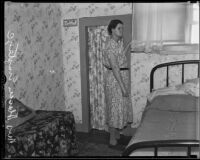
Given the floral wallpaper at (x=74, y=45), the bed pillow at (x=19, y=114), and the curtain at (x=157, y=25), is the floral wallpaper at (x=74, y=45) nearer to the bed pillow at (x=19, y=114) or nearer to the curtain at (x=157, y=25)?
the curtain at (x=157, y=25)

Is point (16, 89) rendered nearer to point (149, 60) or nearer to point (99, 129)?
point (99, 129)

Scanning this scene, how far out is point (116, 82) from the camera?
3.10 m

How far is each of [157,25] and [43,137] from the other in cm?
169

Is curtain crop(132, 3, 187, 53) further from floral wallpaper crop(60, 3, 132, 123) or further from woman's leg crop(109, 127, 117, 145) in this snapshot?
woman's leg crop(109, 127, 117, 145)

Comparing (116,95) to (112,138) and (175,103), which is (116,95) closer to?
(112,138)

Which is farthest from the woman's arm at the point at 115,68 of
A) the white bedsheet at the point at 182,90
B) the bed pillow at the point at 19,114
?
the bed pillow at the point at 19,114

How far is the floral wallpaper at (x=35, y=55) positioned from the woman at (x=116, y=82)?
0.81m

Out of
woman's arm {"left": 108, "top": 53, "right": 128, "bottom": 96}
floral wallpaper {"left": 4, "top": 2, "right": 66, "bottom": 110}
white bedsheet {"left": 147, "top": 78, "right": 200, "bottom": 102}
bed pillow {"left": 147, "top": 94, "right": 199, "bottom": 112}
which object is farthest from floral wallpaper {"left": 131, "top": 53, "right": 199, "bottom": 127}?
floral wallpaper {"left": 4, "top": 2, "right": 66, "bottom": 110}

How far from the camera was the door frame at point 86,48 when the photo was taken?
342 cm

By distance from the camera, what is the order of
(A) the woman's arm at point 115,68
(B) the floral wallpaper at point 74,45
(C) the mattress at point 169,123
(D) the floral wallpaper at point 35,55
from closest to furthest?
1. (C) the mattress at point 169,123
2. (D) the floral wallpaper at point 35,55
3. (A) the woman's arm at point 115,68
4. (B) the floral wallpaper at point 74,45

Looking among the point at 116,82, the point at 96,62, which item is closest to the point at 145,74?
the point at 116,82

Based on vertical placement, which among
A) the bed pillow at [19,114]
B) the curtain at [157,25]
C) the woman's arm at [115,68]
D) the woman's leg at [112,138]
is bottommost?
the woman's leg at [112,138]

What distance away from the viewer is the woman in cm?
302

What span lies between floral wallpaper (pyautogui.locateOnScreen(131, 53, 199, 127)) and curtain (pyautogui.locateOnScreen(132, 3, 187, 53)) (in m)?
0.20
